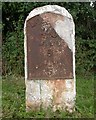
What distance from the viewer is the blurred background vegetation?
10359mm

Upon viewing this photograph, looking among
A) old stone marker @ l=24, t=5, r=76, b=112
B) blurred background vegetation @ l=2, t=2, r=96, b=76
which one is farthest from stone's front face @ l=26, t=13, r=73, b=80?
blurred background vegetation @ l=2, t=2, r=96, b=76

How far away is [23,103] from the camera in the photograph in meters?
5.96

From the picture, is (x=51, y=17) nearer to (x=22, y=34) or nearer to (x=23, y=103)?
(x=23, y=103)

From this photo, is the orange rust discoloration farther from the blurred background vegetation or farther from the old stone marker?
the blurred background vegetation

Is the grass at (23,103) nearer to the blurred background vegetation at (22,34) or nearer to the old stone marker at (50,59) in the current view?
the old stone marker at (50,59)

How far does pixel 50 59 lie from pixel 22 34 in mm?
5186

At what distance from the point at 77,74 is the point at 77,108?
14.7 feet

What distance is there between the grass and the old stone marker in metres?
0.19

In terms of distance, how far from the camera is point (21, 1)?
10461 mm

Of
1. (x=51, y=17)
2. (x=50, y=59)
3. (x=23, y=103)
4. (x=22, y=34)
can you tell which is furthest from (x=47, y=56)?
(x=22, y=34)

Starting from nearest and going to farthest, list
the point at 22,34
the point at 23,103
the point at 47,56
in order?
the point at 47,56 < the point at 23,103 < the point at 22,34

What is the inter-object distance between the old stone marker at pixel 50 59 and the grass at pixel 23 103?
0.19 metres

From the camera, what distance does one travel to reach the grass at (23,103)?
549cm

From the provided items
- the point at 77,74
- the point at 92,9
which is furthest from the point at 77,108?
the point at 92,9
